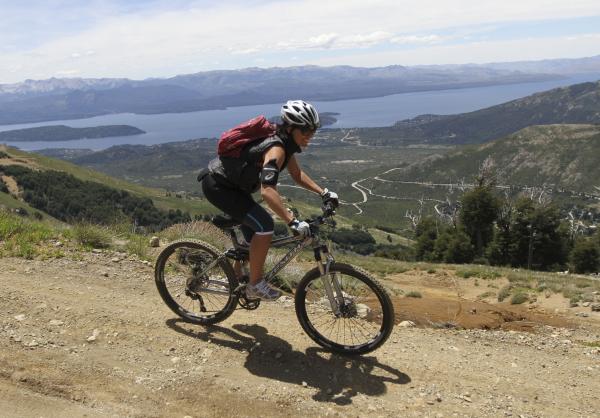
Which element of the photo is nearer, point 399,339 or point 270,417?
point 270,417

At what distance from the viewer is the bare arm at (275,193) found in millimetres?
5461

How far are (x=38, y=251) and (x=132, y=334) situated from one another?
14.6ft

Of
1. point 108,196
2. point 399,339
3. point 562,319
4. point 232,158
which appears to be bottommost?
point 108,196

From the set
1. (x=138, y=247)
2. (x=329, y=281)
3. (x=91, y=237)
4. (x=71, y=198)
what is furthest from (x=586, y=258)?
(x=71, y=198)

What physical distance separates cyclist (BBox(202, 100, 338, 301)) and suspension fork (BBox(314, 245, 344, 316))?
408 mm

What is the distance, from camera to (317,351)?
6426mm

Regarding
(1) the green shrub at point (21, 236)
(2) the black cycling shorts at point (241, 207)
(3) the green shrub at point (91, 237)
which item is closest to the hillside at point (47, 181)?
(1) the green shrub at point (21, 236)

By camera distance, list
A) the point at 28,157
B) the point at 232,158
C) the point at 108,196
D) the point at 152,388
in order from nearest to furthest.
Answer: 1. the point at 152,388
2. the point at 232,158
3. the point at 108,196
4. the point at 28,157

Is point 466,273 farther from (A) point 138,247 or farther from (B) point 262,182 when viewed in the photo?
(B) point 262,182

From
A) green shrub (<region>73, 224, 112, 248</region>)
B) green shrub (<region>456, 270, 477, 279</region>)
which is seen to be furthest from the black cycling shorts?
green shrub (<region>456, 270, 477, 279</region>)

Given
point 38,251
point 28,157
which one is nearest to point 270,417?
point 38,251

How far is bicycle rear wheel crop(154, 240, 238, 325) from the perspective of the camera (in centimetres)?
696

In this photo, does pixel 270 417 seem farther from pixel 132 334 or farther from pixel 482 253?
pixel 482 253

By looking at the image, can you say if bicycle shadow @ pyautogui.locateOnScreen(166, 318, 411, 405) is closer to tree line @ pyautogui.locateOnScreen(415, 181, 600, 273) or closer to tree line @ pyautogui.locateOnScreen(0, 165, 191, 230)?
tree line @ pyautogui.locateOnScreen(415, 181, 600, 273)
